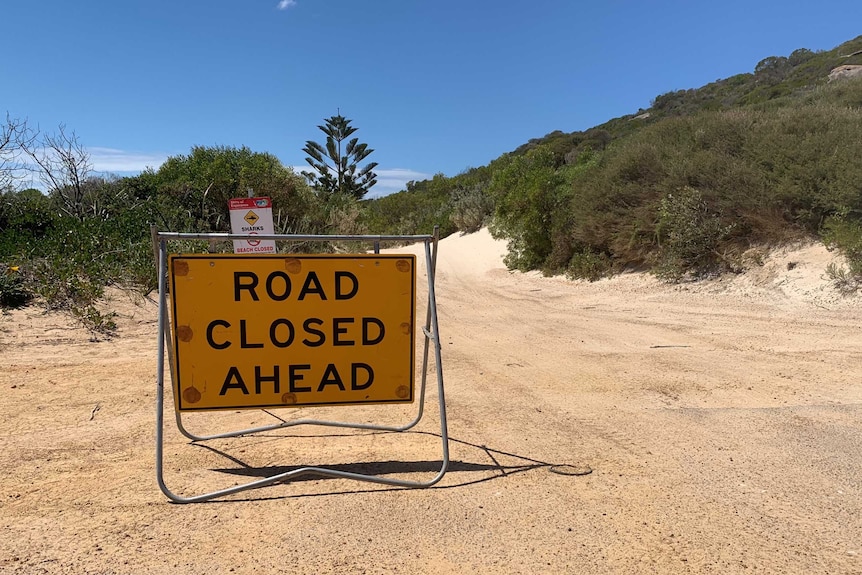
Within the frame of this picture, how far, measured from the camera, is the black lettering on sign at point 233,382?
11.9 ft

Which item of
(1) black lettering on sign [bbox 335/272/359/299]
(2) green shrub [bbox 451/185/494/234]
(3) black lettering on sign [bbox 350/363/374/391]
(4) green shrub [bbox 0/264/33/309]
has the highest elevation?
(2) green shrub [bbox 451/185/494/234]

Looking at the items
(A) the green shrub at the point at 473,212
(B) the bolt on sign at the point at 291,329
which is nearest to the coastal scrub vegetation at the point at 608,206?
(B) the bolt on sign at the point at 291,329

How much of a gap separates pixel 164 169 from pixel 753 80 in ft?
174

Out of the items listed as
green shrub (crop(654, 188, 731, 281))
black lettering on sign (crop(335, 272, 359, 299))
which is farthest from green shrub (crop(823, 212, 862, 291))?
black lettering on sign (crop(335, 272, 359, 299))

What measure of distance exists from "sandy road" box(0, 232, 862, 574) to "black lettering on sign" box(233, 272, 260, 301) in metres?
1.14

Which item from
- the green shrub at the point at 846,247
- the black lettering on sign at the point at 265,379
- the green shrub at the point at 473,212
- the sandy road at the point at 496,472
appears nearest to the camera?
the sandy road at the point at 496,472

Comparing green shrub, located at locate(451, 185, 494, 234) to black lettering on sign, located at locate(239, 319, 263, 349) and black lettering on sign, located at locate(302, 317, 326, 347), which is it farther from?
black lettering on sign, located at locate(239, 319, 263, 349)

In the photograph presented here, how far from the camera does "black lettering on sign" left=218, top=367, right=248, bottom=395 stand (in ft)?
11.9

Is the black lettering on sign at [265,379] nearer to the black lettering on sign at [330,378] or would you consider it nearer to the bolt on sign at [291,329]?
the bolt on sign at [291,329]

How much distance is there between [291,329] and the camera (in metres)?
3.67

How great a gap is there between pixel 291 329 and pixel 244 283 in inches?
16.5

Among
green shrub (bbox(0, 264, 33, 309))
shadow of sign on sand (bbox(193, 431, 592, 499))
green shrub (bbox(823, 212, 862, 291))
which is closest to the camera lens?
shadow of sign on sand (bbox(193, 431, 592, 499))

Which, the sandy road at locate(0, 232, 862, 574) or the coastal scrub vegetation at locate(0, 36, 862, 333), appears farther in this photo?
the coastal scrub vegetation at locate(0, 36, 862, 333)

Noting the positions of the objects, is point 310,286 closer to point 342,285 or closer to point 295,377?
point 342,285
